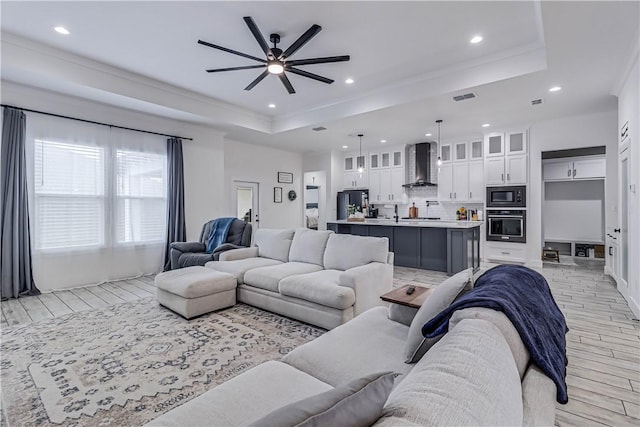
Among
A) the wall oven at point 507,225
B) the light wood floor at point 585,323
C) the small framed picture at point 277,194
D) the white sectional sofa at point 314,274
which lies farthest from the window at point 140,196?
the wall oven at point 507,225

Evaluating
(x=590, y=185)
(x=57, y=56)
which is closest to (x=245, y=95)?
(x=57, y=56)

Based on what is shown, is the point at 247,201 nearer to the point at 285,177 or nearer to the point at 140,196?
the point at 285,177

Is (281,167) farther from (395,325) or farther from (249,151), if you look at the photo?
(395,325)

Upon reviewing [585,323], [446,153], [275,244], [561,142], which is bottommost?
[585,323]

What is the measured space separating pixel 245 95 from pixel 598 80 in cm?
507

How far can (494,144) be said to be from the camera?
6445mm

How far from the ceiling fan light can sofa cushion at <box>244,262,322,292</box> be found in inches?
88.1

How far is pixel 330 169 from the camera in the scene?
8.69 meters

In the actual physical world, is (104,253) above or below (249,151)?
below

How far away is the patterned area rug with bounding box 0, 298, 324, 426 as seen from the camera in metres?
1.85

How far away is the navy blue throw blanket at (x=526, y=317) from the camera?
3.58ft

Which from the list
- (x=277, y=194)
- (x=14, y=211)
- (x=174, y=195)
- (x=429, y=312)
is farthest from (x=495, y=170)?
(x=14, y=211)

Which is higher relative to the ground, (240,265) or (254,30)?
(254,30)

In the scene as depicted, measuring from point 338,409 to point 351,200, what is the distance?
8.11m
